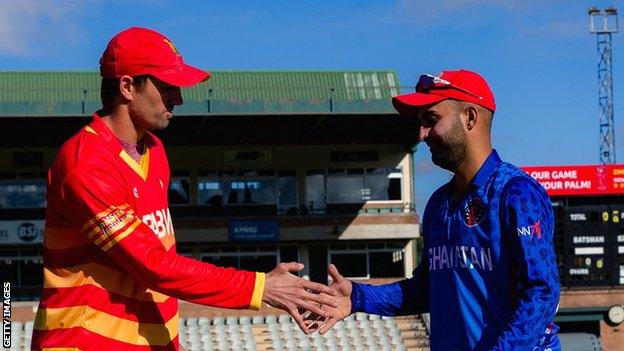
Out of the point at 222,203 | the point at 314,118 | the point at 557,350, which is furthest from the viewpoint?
the point at 222,203

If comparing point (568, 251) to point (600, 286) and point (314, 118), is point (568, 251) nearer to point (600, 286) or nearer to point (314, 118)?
point (600, 286)

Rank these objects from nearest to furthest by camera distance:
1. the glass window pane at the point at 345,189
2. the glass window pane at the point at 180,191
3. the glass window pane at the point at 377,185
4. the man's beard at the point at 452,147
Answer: the man's beard at the point at 452,147
the glass window pane at the point at 180,191
the glass window pane at the point at 345,189
the glass window pane at the point at 377,185

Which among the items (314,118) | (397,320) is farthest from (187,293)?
(314,118)

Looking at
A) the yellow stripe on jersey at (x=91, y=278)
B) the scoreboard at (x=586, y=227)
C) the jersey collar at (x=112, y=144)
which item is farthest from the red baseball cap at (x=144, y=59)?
the scoreboard at (x=586, y=227)

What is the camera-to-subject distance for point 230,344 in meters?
29.4

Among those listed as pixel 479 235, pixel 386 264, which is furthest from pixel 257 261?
pixel 479 235

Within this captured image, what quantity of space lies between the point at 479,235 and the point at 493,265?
0.14m

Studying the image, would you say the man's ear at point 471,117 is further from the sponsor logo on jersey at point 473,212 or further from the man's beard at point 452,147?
the sponsor logo on jersey at point 473,212

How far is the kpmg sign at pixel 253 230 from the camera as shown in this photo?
133ft

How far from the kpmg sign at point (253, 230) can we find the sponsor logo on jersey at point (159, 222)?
118 feet

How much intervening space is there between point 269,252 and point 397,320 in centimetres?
1082

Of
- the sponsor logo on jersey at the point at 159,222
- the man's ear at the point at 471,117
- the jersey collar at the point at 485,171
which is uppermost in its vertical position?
the man's ear at the point at 471,117

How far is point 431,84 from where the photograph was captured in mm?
4625

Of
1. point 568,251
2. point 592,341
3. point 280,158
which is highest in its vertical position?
point 280,158
